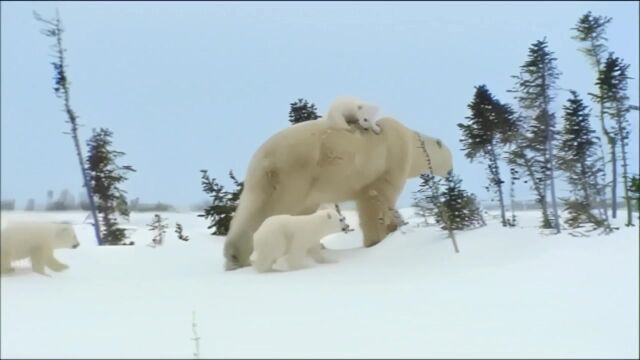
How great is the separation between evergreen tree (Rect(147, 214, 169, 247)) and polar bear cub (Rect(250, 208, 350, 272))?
0.51 meters

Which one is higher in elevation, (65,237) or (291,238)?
(65,237)

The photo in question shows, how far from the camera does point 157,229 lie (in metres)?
3.63

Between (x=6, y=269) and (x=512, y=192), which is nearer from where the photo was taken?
(x=6, y=269)

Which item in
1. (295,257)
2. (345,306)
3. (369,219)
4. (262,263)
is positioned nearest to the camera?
(345,306)

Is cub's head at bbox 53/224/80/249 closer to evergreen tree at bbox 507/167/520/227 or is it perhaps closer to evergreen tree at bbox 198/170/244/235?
evergreen tree at bbox 198/170/244/235

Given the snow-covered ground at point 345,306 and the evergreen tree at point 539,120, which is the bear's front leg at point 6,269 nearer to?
the snow-covered ground at point 345,306

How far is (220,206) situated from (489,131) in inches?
71.8

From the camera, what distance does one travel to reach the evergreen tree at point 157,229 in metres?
3.55

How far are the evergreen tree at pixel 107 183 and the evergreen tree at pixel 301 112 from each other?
45.4 inches

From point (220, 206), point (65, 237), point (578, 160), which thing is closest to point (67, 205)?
point (65, 237)

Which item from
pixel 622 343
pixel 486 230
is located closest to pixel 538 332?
pixel 622 343

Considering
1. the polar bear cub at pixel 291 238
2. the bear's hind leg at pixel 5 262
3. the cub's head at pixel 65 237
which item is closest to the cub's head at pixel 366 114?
the polar bear cub at pixel 291 238

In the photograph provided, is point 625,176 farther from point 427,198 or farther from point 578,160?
point 427,198

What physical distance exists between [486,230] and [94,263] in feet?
6.93
